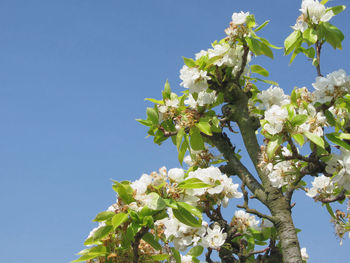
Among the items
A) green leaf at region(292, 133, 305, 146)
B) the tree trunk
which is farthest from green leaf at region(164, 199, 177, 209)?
the tree trunk

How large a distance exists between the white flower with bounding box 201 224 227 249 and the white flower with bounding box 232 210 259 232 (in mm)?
310

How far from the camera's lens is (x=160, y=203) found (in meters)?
2.18

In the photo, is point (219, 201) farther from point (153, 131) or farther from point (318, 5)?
point (318, 5)

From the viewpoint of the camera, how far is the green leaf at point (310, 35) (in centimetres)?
296

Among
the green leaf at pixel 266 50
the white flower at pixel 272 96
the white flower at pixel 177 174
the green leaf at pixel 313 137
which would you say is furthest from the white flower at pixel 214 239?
the green leaf at pixel 266 50

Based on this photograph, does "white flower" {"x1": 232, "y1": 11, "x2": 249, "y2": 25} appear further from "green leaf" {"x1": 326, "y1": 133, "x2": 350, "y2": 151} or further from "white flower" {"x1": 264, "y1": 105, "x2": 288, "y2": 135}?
"green leaf" {"x1": 326, "y1": 133, "x2": 350, "y2": 151}

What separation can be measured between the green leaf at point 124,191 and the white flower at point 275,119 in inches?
35.9

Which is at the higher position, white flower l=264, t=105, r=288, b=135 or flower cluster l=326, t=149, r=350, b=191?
white flower l=264, t=105, r=288, b=135

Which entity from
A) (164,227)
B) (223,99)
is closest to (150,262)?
(164,227)

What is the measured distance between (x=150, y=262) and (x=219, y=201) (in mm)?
619

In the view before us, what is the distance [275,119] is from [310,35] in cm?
86

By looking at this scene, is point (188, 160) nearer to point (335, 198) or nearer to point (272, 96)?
point (272, 96)

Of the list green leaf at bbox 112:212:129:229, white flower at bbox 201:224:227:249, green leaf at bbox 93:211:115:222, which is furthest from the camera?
white flower at bbox 201:224:227:249

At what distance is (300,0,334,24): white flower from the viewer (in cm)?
296
